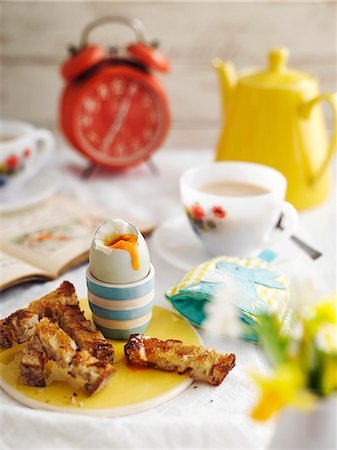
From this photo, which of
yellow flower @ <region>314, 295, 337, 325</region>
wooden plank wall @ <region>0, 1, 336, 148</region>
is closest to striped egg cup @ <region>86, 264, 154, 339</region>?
yellow flower @ <region>314, 295, 337, 325</region>

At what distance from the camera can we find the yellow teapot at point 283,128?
3.32 ft

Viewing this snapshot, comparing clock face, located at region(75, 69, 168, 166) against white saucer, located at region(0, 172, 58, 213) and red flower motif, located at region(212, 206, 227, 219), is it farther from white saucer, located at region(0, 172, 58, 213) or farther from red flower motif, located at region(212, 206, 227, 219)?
red flower motif, located at region(212, 206, 227, 219)

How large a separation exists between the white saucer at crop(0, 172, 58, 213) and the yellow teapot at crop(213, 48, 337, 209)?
0.32 metres

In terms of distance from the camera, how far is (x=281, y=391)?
0.39 meters

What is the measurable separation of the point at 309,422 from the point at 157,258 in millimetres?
473

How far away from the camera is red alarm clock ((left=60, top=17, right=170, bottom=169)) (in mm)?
1140

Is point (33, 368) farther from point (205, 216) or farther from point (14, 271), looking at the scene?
point (205, 216)

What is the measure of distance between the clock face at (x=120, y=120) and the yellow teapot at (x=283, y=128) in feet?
0.66

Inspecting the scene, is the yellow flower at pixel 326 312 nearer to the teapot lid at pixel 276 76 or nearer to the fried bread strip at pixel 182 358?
the fried bread strip at pixel 182 358

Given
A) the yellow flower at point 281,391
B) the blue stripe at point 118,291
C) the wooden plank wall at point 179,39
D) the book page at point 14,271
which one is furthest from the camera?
the wooden plank wall at point 179,39

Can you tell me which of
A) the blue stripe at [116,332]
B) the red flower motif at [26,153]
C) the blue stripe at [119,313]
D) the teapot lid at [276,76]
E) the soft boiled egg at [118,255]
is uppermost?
the teapot lid at [276,76]

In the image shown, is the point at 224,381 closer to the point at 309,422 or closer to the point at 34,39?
the point at 309,422

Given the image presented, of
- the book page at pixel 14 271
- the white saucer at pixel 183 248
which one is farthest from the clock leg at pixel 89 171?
the book page at pixel 14 271

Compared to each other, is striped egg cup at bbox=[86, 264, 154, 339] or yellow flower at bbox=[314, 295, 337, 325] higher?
yellow flower at bbox=[314, 295, 337, 325]
